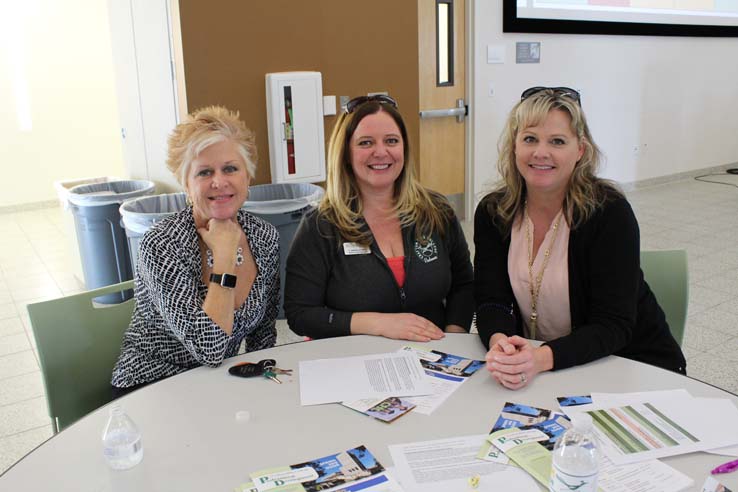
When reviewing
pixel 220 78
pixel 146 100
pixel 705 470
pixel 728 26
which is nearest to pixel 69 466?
pixel 705 470

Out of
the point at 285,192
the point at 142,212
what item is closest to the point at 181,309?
the point at 142,212

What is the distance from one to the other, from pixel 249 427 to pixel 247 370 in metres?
0.23

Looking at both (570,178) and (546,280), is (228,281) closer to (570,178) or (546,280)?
(546,280)

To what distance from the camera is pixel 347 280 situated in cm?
199

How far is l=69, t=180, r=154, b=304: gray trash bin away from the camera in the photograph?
3740mm

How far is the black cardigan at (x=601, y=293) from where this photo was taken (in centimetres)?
169

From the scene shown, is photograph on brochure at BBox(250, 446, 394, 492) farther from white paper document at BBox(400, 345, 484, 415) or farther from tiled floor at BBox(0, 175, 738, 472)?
tiled floor at BBox(0, 175, 738, 472)

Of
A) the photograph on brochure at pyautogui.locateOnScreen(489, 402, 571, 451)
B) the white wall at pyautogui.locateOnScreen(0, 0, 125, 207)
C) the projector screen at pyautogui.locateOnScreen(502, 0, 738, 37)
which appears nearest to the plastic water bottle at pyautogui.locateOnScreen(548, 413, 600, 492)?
the photograph on brochure at pyautogui.locateOnScreen(489, 402, 571, 451)

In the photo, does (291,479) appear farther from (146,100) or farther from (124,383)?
(146,100)

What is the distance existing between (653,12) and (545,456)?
6.85 m

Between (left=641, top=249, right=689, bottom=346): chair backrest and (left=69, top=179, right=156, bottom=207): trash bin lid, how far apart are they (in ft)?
9.58

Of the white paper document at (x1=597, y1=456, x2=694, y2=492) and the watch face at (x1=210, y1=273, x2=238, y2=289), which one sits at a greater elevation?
the watch face at (x1=210, y1=273, x2=238, y2=289)

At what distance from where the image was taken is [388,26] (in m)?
4.03

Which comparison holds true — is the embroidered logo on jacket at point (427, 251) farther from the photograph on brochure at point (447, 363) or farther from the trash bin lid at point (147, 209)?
the trash bin lid at point (147, 209)
